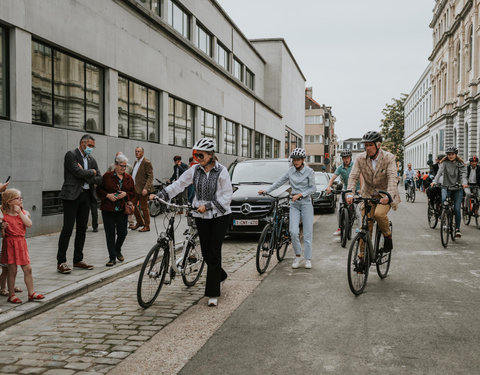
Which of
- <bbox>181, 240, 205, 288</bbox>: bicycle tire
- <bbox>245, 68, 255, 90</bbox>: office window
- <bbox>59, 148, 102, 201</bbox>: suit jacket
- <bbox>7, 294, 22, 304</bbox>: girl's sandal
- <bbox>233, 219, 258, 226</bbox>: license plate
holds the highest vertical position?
<bbox>245, 68, 255, 90</bbox>: office window

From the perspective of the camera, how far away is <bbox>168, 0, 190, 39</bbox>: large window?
69.0ft

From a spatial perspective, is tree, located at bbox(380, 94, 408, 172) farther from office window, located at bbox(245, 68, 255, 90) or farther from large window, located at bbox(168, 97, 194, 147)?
large window, located at bbox(168, 97, 194, 147)

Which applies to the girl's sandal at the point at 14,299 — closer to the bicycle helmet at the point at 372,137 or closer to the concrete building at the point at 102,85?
the bicycle helmet at the point at 372,137

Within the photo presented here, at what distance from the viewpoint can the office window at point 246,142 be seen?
110 feet

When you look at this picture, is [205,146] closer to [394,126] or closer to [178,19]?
[178,19]

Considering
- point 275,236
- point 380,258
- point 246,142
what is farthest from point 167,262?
point 246,142

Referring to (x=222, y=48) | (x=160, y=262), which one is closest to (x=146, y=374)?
(x=160, y=262)

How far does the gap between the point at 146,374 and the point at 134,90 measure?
1376 cm

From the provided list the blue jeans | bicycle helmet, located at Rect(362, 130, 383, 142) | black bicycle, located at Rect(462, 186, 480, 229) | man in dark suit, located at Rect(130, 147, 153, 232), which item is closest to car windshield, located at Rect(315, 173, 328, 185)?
black bicycle, located at Rect(462, 186, 480, 229)

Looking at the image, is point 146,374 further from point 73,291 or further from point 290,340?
point 73,291

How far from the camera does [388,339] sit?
4449 millimetres

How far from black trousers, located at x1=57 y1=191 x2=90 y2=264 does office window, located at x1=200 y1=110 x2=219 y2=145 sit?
16.8m

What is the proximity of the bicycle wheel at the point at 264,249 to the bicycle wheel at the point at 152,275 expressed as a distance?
1.87m

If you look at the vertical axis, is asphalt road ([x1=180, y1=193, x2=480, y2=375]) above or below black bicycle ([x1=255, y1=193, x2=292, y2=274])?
below
